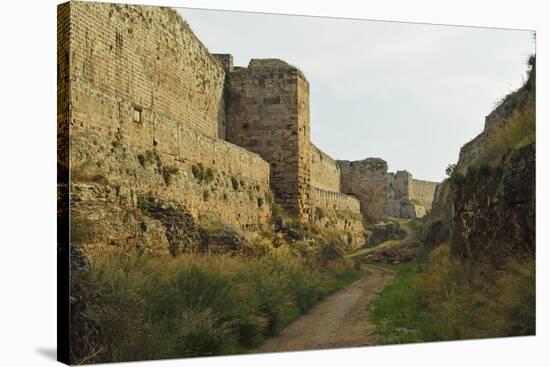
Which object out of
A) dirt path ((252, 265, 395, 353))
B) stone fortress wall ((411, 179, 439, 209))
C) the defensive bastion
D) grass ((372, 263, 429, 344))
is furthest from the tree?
dirt path ((252, 265, 395, 353))

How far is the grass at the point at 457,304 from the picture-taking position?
12430 millimetres

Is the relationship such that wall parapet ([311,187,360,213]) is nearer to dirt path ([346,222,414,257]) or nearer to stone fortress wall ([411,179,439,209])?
dirt path ([346,222,414,257])

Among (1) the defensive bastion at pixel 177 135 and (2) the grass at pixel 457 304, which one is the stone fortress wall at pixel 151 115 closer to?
(1) the defensive bastion at pixel 177 135

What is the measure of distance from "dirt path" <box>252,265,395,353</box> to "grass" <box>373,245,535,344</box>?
0.22m

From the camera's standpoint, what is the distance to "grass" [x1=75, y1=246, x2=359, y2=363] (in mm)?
10016

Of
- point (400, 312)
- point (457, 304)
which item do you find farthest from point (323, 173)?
point (457, 304)

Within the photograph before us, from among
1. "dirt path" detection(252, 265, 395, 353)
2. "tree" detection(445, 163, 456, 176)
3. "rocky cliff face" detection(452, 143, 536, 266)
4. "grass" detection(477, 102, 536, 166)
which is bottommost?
"dirt path" detection(252, 265, 395, 353)

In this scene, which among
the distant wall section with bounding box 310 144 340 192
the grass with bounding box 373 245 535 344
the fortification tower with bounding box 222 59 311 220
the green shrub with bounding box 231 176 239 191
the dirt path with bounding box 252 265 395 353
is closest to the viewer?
the dirt path with bounding box 252 265 395 353

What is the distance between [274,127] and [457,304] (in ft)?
23.8

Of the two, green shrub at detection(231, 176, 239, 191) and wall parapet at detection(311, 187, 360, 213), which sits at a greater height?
green shrub at detection(231, 176, 239, 191)

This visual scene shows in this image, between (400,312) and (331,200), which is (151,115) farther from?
(331,200)

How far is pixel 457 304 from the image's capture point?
41.5ft

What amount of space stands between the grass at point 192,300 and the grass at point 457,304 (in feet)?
4.13

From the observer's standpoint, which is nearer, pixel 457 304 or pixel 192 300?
pixel 192 300
